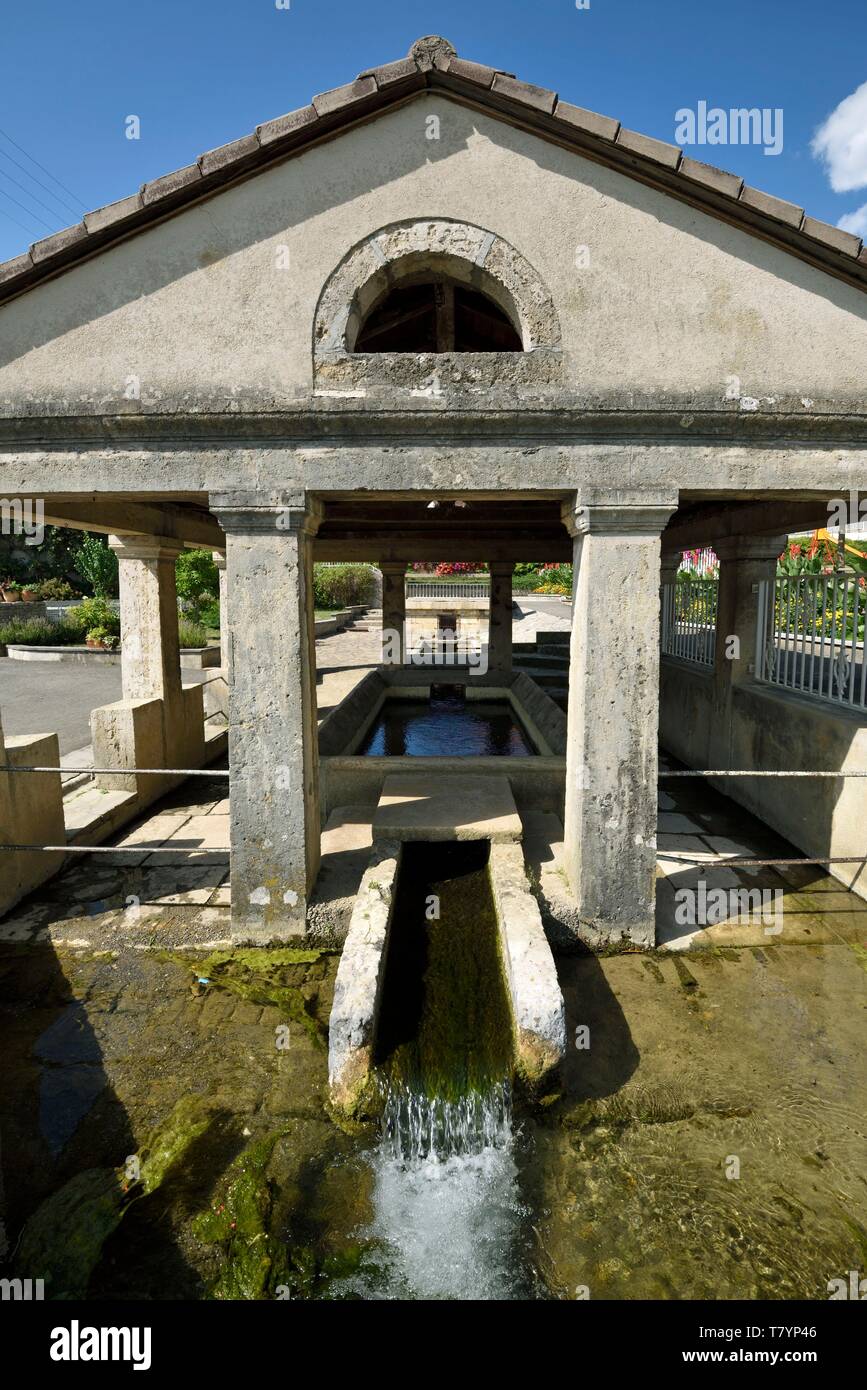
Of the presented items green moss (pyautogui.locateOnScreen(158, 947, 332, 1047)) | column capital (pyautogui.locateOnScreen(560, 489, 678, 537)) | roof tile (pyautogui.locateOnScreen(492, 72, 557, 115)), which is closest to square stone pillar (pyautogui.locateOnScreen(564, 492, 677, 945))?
column capital (pyautogui.locateOnScreen(560, 489, 678, 537))

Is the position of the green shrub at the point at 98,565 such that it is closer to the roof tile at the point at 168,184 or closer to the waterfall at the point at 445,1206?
the roof tile at the point at 168,184

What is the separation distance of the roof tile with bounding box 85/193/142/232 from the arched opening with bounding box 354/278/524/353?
2.02m

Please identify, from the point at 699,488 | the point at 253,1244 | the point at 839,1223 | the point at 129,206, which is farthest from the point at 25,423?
the point at 839,1223

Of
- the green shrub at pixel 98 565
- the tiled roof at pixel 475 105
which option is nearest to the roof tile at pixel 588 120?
the tiled roof at pixel 475 105

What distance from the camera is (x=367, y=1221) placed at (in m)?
2.94

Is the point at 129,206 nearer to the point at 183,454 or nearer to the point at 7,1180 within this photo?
the point at 183,454

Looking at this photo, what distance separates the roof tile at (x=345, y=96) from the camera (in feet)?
14.3

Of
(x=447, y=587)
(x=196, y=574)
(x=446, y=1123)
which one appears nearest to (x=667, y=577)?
(x=446, y=1123)

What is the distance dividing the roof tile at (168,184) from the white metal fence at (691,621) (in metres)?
7.38

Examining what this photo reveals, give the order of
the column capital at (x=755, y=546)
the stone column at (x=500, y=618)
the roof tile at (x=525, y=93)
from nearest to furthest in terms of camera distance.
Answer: the roof tile at (x=525, y=93)
the column capital at (x=755, y=546)
the stone column at (x=500, y=618)

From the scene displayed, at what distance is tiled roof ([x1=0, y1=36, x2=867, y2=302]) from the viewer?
4.35 meters

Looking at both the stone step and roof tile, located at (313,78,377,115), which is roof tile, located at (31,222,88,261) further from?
the stone step

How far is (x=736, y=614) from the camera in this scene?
8258 mm
